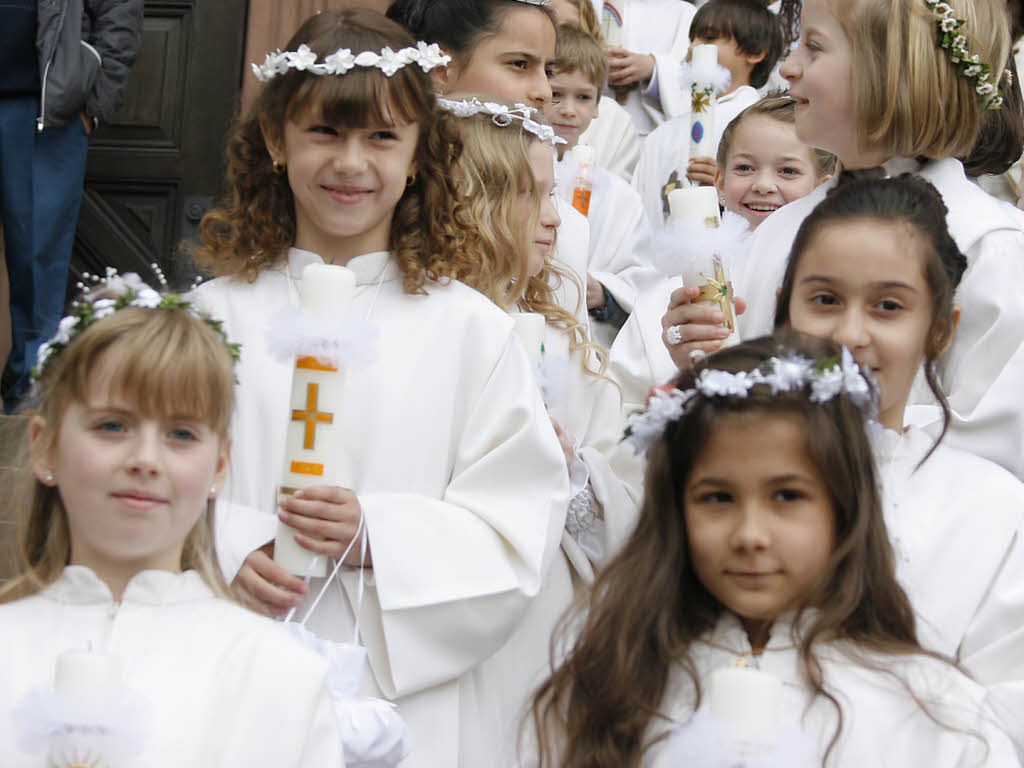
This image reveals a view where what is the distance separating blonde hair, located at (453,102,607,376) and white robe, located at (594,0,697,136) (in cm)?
292

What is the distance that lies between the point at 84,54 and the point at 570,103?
2088 millimetres

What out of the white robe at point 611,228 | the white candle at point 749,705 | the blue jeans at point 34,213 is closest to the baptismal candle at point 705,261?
the white candle at point 749,705

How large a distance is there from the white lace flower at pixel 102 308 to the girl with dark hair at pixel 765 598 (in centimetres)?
109

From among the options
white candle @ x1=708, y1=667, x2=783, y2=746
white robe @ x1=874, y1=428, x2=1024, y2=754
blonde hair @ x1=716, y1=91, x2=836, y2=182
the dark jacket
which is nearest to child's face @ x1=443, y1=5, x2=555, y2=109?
blonde hair @ x1=716, y1=91, x2=836, y2=182

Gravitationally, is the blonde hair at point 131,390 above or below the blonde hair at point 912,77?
below

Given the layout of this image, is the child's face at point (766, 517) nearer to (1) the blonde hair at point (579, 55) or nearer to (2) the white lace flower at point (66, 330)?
(2) the white lace flower at point (66, 330)

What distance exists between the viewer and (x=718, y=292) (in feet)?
12.8

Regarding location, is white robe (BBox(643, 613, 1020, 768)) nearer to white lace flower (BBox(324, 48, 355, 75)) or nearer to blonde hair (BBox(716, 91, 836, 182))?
white lace flower (BBox(324, 48, 355, 75))

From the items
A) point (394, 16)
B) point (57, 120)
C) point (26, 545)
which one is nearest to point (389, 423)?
point (26, 545)

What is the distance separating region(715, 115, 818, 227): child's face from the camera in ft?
19.3

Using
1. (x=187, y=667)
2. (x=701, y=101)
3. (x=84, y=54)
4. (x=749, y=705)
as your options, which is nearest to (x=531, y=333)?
(x=187, y=667)

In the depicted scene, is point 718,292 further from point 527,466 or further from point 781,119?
point 781,119

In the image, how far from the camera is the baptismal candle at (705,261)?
3.85 metres

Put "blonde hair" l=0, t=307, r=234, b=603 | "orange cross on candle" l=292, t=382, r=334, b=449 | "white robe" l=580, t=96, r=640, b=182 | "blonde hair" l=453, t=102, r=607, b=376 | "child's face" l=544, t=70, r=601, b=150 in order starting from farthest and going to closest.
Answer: "white robe" l=580, t=96, r=640, b=182, "child's face" l=544, t=70, r=601, b=150, "blonde hair" l=453, t=102, r=607, b=376, "orange cross on candle" l=292, t=382, r=334, b=449, "blonde hair" l=0, t=307, r=234, b=603
